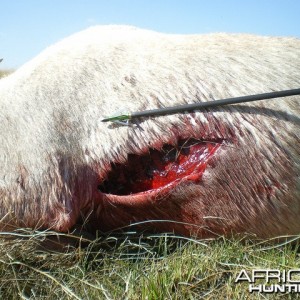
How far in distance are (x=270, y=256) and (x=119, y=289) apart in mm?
636

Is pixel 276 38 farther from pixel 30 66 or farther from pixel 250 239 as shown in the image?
pixel 30 66

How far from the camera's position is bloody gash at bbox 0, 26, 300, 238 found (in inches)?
71.9

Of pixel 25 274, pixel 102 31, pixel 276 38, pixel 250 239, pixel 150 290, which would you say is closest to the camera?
pixel 150 290

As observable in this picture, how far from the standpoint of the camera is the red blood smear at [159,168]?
1871mm

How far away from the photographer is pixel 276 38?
215cm

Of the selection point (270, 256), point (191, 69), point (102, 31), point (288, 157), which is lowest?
point (270, 256)

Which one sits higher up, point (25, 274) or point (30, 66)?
point (30, 66)

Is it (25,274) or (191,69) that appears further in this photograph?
(191,69)

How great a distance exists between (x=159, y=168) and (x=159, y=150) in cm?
8

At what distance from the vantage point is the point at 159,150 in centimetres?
189

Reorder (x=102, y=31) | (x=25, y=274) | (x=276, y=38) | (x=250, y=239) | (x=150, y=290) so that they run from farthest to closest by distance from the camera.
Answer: (x=102, y=31) → (x=276, y=38) → (x=250, y=239) → (x=25, y=274) → (x=150, y=290)

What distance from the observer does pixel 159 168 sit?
1913mm

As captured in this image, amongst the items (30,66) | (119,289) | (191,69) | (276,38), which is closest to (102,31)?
(30,66)

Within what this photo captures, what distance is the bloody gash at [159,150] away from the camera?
183 cm
